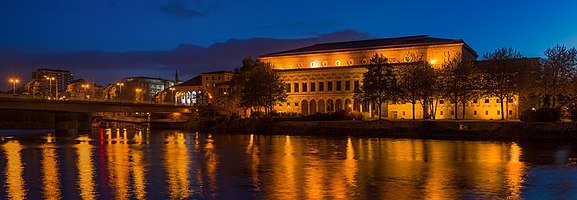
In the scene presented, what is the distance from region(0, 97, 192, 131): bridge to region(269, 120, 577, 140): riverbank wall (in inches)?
1344

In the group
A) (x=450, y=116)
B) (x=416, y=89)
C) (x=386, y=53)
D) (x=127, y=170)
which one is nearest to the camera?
(x=127, y=170)

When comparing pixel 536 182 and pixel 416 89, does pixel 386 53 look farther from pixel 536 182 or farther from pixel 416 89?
pixel 536 182

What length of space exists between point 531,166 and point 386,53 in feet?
285

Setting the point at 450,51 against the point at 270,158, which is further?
the point at 450,51

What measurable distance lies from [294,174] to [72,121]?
3361 inches

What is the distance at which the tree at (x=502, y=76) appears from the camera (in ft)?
296

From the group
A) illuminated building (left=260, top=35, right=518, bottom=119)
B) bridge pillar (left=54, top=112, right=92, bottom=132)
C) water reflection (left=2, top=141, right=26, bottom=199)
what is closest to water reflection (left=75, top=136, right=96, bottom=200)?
water reflection (left=2, top=141, right=26, bottom=199)

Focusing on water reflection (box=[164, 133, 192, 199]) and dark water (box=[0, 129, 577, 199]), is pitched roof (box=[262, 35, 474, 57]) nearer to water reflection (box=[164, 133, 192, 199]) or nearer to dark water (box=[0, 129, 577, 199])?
dark water (box=[0, 129, 577, 199])

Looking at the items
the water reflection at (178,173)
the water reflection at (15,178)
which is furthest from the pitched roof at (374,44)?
the water reflection at (15,178)

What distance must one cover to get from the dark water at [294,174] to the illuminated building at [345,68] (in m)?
65.3

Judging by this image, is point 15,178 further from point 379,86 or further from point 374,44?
point 374,44

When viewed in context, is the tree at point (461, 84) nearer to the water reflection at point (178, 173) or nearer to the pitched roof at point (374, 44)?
the pitched roof at point (374, 44)

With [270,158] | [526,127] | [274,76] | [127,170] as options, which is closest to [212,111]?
[274,76]

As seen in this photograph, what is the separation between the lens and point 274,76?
387 feet
